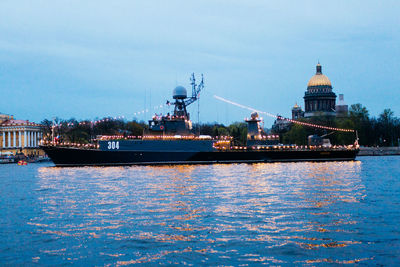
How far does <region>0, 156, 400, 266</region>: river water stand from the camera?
490 inches

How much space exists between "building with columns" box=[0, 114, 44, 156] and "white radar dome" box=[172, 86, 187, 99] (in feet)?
272

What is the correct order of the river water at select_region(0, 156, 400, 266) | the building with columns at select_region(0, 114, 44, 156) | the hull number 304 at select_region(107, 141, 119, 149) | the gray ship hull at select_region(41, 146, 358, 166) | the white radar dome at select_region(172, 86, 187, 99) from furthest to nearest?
the building with columns at select_region(0, 114, 44, 156)
the white radar dome at select_region(172, 86, 187, 99)
the hull number 304 at select_region(107, 141, 119, 149)
the gray ship hull at select_region(41, 146, 358, 166)
the river water at select_region(0, 156, 400, 266)

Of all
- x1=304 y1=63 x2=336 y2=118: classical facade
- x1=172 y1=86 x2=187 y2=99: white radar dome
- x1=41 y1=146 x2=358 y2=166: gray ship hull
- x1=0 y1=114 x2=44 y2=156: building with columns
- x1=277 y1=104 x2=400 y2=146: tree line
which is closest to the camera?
x1=41 y1=146 x2=358 y2=166: gray ship hull

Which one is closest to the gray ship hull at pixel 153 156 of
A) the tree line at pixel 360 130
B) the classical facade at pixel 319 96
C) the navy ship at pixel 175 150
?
the navy ship at pixel 175 150

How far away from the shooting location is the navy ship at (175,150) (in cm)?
6488

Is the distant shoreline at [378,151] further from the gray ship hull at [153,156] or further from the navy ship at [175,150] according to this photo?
the gray ship hull at [153,156]

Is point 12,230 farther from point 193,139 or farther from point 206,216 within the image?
point 193,139

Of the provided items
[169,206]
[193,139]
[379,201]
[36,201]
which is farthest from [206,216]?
[193,139]

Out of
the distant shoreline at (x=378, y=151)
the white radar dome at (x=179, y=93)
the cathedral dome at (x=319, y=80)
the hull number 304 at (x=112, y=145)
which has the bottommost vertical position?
the distant shoreline at (x=378, y=151)

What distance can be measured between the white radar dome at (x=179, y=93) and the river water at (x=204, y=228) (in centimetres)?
4817

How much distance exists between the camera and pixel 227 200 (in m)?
23.0

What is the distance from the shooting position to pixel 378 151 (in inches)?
4781

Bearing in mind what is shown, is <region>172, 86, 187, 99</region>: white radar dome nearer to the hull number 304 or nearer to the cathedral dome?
the hull number 304

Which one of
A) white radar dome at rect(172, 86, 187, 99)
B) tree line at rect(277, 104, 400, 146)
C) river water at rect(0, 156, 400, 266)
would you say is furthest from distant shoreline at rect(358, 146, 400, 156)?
river water at rect(0, 156, 400, 266)
